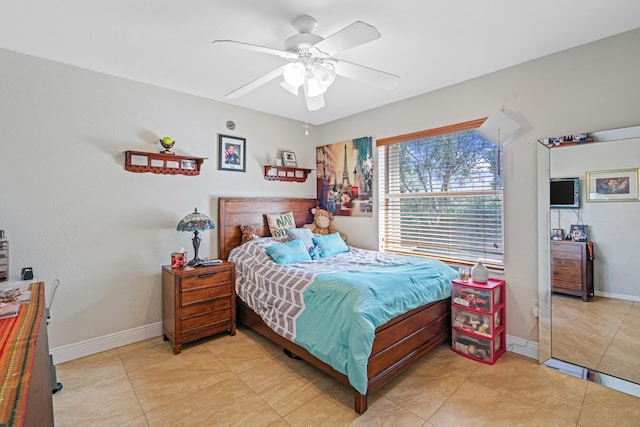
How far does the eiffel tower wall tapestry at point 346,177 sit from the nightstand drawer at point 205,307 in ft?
6.29

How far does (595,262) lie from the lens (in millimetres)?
2309

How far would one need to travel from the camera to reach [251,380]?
2.29 m

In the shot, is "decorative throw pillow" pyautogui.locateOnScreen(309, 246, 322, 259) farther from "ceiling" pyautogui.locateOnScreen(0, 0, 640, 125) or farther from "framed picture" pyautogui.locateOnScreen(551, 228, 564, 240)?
"framed picture" pyautogui.locateOnScreen(551, 228, 564, 240)

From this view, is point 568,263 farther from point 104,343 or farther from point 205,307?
point 104,343

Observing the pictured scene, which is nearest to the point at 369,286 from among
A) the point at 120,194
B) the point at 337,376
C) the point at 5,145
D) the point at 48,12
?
the point at 337,376

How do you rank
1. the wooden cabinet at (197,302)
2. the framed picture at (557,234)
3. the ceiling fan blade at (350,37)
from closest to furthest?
the ceiling fan blade at (350,37) < the framed picture at (557,234) < the wooden cabinet at (197,302)

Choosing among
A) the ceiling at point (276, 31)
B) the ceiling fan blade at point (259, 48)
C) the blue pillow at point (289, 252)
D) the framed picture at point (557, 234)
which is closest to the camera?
the ceiling fan blade at point (259, 48)

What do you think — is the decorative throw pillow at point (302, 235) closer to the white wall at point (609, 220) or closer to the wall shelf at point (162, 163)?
the wall shelf at point (162, 163)

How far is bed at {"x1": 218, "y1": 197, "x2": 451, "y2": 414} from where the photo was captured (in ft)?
6.66

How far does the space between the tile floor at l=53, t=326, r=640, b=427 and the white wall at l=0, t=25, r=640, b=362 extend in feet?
1.69

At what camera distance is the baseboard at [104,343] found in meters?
2.55

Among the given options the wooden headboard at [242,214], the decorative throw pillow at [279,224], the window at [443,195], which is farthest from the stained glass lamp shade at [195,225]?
the window at [443,195]

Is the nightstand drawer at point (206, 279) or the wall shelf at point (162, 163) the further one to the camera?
the wall shelf at point (162, 163)

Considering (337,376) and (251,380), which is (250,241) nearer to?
(251,380)
